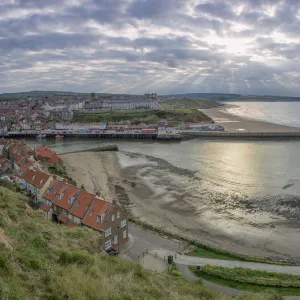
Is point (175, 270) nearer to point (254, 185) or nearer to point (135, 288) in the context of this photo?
point (135, 288)

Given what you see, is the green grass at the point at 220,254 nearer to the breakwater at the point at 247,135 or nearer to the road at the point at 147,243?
the road at the point at 147,243

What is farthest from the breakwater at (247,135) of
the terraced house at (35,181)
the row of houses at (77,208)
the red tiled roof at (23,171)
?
the row of houses at (77,208)

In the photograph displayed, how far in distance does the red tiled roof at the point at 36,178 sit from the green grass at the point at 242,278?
40.7ft

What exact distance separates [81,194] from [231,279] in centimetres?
987

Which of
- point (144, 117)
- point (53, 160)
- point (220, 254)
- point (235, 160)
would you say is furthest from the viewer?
point (144, 117)

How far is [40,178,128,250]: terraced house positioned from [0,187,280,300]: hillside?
159 inches

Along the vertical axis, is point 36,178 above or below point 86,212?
above

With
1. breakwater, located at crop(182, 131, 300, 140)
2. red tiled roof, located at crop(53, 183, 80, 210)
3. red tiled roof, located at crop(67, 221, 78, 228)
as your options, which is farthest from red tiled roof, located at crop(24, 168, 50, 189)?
breakwater, located at crop(182, 131, 300, 140)

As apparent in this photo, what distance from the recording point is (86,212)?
17.9 metres

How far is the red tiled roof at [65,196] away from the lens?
19266 millimetres

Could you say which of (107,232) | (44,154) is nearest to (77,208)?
(107,232)

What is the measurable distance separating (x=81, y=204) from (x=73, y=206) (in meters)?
0.62

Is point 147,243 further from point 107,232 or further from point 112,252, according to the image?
point 107,232

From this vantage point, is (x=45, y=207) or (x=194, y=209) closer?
(x=45, y=207)
